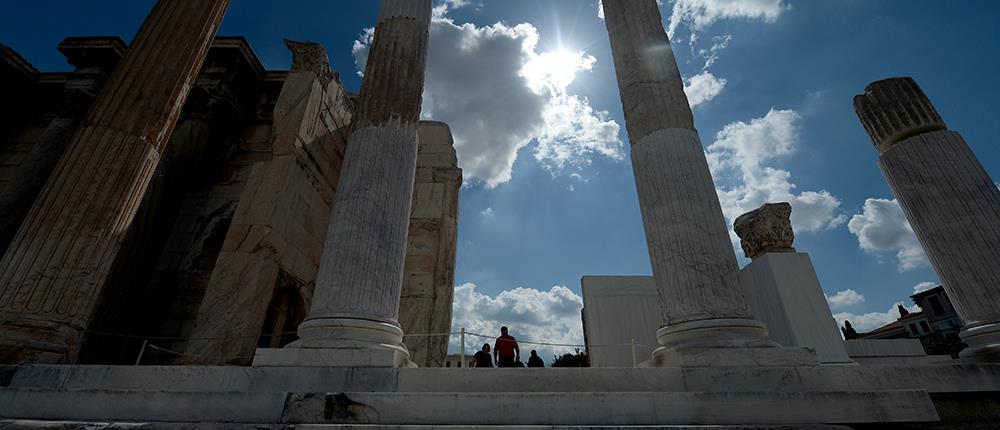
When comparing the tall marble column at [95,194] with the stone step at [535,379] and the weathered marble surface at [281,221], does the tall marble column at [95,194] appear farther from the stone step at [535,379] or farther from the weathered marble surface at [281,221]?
the weathered marble surface at [281,221]

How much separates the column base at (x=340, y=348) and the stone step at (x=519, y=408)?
78 centimetres

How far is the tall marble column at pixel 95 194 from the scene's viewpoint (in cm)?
Answer: 628

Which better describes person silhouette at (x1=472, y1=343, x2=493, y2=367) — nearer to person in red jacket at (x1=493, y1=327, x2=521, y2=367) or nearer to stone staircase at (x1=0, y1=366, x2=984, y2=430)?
person in red jacket at (x1=493, y1=327, x2=521, y2=367)

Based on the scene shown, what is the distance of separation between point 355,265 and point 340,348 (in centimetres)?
117

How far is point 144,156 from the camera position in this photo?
7.78 metres

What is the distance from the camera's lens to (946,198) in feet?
26.6

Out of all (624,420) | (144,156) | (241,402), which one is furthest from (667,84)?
(144,156)

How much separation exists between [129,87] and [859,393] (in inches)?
475

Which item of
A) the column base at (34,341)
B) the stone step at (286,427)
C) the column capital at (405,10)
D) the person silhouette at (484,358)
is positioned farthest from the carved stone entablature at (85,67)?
the person silhouette at (484,358)

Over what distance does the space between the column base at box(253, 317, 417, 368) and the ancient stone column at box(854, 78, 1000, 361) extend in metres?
8.96

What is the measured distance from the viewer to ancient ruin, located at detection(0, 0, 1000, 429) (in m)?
4.62

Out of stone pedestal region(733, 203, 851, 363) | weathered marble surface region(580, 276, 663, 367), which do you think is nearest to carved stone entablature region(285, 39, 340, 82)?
weathered marble surface region(580, 276, 663, 367)

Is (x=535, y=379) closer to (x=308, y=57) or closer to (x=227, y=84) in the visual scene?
(x=308, y=57)

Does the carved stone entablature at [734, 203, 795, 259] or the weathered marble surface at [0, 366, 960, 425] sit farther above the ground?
the carved stone entablature at [734, 203, 795, 259]
